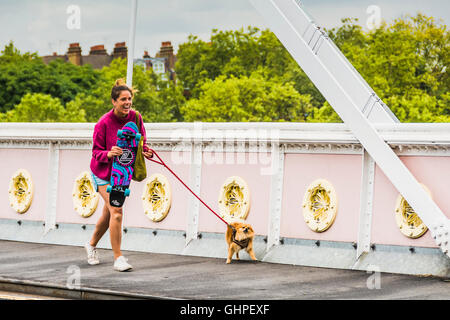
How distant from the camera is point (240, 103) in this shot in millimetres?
92250

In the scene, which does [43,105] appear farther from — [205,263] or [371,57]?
[205,263]

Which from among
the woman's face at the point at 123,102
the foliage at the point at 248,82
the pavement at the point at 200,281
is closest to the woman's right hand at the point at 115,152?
the woman's face at the point at 123,102

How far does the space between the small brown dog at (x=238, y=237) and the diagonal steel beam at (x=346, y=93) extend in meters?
1.50

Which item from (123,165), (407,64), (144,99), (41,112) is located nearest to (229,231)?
(123,165)

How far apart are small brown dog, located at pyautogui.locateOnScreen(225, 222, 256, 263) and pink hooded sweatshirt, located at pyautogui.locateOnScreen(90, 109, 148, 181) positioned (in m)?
1.34

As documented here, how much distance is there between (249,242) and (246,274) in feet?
3.29

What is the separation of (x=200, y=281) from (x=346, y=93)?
2.69 meters

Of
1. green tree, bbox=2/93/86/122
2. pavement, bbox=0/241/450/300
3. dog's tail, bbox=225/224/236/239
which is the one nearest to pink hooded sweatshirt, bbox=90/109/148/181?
pavement, bbox=0/241/450/300

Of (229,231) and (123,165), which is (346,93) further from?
(123,165)

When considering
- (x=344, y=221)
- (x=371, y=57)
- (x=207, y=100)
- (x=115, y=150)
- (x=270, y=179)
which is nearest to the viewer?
(x=115, y=150)

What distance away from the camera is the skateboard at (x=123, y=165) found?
9242 millimetres

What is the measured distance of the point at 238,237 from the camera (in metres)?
10.0

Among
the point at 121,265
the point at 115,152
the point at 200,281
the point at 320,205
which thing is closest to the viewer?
the point at 200,281
